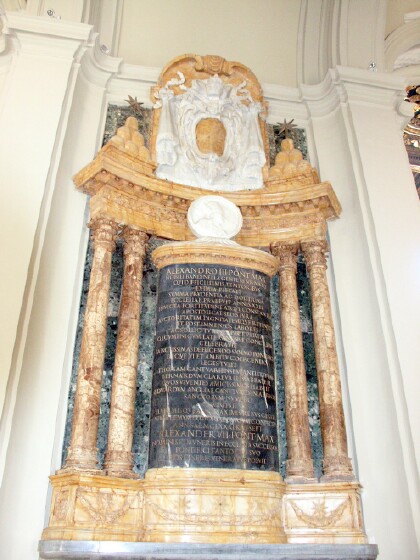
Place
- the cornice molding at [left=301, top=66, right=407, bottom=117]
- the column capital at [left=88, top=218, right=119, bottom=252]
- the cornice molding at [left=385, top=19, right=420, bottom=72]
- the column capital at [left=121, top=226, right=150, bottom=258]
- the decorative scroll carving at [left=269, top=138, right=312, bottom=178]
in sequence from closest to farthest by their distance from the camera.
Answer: the column capital at [left=88, top=218, right=119, bottom=252]
the column capital at [left=121, top=226, right=150, bottom=258]
the decorative scroll carving at [left=269, top=138, right=312, bottom=178]
the cornice molding at [left=301, top=66, right=407, bottom=117]
the cornice molding at [left=385, top=19, right=420, bottom=72]

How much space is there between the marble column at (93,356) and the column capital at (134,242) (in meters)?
0.13

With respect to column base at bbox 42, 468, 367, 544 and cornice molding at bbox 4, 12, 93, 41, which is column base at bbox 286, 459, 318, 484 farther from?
cornice molding at bbox 4, 12, 93, 41

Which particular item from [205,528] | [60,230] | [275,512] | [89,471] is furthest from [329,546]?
[60,230]

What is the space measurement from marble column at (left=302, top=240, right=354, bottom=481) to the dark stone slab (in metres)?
0.81

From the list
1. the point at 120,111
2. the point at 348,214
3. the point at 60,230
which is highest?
the point at 120,111

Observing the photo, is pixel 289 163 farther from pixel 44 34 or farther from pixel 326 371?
pixel 44 34

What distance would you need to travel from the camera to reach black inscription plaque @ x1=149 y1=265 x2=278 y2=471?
469 centimetres

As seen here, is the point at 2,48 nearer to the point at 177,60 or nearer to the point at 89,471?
the point at 177,60

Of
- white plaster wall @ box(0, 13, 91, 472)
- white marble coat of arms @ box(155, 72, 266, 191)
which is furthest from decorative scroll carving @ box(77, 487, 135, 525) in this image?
white marble coat of arms @ box(155, 72, 266, 191)

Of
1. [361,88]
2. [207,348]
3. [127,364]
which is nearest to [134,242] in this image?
[127,364]

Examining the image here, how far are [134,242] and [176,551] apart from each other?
2997 mm

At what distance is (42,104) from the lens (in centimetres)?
609

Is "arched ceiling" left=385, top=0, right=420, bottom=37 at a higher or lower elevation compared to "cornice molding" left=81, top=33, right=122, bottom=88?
higher

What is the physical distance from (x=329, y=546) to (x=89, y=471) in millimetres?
2061
